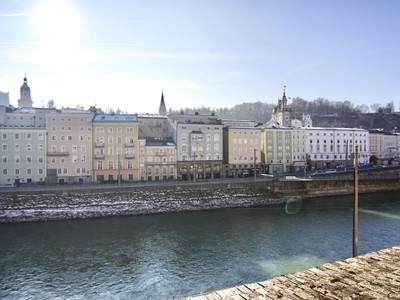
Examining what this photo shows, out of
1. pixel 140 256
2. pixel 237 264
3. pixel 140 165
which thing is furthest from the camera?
pixel 140 165

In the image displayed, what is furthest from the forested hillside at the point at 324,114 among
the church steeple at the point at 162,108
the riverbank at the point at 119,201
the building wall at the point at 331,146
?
the riverbank at the point at 119,201

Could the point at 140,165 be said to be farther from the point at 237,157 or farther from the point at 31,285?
the point at 31,285

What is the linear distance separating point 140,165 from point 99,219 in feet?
50.5

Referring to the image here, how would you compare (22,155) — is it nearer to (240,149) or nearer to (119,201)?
(119,201)

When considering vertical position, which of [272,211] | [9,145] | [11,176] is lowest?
[272,211]

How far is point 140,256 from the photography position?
65.3 ft

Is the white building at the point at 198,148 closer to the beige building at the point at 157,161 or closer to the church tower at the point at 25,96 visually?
the beige building at the point at 157,161

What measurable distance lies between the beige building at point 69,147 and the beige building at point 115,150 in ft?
3.80

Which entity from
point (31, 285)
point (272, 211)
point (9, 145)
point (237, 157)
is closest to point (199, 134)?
point (237, 157)

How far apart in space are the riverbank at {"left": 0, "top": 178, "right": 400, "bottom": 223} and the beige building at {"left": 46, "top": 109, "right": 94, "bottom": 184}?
830cm

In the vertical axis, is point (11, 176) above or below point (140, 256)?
above

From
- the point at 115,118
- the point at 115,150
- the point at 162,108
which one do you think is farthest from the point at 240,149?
the point at 162,108

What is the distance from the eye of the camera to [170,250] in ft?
68.7

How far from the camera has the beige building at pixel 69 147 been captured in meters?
42.5
